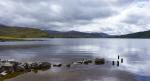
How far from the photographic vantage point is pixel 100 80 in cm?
3797

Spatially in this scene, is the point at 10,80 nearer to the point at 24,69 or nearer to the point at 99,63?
the point at 24,69

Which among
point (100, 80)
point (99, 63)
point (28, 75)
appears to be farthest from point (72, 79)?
point (99, 63)

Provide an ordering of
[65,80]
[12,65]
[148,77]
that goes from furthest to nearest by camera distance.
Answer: [12,65] < [148,77] < [65,80]

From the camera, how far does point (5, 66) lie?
46.9 meters

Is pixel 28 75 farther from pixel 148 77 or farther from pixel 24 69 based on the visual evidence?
pixel 148 77

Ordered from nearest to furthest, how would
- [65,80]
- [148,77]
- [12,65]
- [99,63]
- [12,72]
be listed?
[65,80]
[148,77]
[12,72]
[12,65]
[99,63]

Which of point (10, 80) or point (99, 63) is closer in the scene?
point (10, 80)

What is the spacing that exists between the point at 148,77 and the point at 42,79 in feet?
64.8

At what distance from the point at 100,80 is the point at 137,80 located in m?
6.65

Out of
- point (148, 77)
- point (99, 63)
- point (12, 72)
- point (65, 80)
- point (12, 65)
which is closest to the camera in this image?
point (65, 80)

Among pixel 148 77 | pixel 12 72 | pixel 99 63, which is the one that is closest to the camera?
pixel 148 77

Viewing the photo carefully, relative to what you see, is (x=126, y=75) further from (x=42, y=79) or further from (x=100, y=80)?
(x=42, y=79)

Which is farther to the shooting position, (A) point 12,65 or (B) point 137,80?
(A) point 12,65

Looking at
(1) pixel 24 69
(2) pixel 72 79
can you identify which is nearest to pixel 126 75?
(2) pixel 72 79
